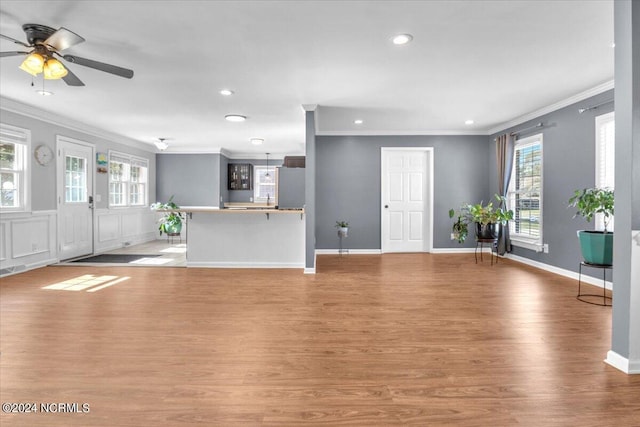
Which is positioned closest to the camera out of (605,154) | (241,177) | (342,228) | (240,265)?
(605,154)

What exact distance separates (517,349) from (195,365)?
2.29 metres

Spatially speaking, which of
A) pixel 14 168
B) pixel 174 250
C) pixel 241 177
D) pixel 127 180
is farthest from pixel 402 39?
pixel 241 177

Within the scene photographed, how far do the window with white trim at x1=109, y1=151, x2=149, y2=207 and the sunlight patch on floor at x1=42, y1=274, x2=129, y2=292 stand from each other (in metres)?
3.20

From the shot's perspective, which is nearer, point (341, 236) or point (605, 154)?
point (605, 154)

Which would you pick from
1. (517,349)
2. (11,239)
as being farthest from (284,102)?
(11,239)

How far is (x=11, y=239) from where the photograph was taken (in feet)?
16.5

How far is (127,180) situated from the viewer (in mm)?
8148

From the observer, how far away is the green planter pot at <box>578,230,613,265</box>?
11.7ft

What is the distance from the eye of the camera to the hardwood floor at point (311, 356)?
69.7 inches

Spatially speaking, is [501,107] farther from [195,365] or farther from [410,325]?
[195,365]

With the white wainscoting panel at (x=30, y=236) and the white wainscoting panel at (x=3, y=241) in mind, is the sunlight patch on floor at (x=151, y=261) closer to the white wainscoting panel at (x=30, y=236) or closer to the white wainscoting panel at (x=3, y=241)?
the white wainscoting panel at (x=30, y=236)

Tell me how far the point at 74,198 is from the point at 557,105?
841 cm

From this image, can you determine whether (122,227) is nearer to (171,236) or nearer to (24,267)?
(171,236)

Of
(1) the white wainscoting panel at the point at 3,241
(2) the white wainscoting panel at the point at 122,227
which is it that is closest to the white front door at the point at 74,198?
(2) the white wainscoting panel at the point at 122,227
